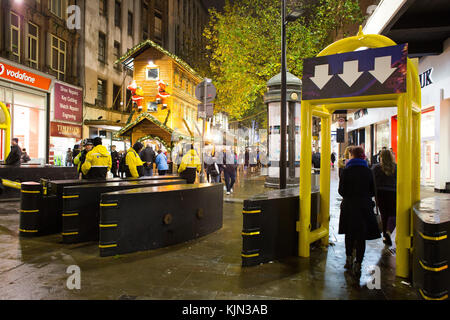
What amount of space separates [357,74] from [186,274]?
12.5 feet

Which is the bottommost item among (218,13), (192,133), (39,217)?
(39,217)

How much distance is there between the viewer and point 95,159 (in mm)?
7773

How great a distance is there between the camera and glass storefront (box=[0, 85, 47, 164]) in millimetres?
17719

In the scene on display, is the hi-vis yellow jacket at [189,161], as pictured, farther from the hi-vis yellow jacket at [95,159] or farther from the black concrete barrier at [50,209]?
the black concrete barrier at [50,209]

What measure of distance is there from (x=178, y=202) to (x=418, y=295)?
4002 millimetres

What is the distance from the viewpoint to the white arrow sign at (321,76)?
5.14m

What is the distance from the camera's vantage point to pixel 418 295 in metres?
3.88

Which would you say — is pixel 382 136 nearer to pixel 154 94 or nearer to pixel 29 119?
pixel 154 94

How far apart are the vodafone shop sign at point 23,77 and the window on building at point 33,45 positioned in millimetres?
1296

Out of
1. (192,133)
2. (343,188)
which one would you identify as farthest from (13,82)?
(343,188)

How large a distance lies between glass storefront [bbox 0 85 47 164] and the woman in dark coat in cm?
1820

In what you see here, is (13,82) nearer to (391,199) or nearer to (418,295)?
(391,199)

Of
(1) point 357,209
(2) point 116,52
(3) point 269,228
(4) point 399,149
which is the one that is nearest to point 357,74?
(4) point 399,149

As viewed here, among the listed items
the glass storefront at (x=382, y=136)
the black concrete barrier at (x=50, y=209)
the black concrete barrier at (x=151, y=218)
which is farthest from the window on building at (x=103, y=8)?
the black concrete barrier at (x=151, y=218)
